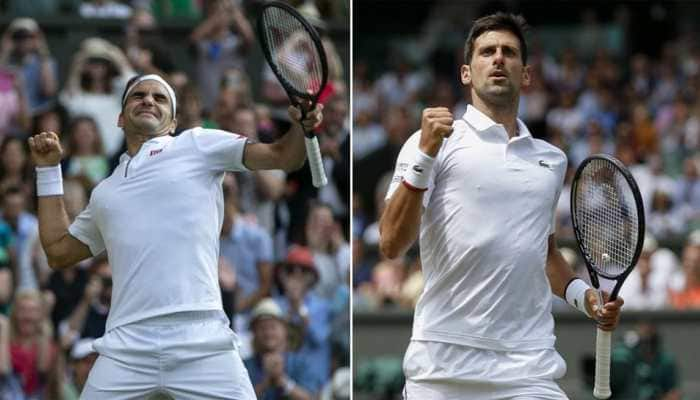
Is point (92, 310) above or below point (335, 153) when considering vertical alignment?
below

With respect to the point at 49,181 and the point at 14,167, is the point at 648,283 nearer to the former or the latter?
the point at 14,167

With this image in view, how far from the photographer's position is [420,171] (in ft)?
20.8

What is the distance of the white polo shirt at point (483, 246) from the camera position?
21.4 feet

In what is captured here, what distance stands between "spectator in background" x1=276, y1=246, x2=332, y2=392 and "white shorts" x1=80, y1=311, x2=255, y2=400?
521 centimetres

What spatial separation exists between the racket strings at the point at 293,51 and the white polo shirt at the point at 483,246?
19.7 inches

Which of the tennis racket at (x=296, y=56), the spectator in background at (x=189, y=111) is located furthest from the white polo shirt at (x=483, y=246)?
the spectator in background at (x=189, y=111)

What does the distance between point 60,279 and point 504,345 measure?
6066 mm

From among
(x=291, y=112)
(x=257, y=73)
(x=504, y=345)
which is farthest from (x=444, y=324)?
(x=257, y=73)

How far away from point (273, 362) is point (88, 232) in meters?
4.42

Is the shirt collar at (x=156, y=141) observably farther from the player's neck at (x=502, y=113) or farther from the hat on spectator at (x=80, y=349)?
the hat on spectator at (x=80, y=349)

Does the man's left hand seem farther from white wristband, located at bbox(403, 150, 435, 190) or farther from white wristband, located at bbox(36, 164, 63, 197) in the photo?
white wristband, located at bbox(36, 164, 63, 197)

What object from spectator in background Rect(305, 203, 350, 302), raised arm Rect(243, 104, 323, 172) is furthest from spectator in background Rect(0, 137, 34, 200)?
raised arm Rect(243, 104, 323, 172)

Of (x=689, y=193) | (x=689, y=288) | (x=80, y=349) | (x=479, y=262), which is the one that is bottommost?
(x=689, y=288)

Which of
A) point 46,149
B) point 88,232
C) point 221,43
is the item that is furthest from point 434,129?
point 221,43
